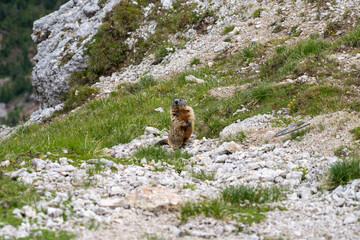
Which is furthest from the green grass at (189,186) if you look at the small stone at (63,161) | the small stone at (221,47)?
the small stone at (221,47)

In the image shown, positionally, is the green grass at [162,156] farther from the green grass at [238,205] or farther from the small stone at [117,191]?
the green grass at [238,205]

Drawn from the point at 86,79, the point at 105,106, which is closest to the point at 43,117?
the point at 86,79

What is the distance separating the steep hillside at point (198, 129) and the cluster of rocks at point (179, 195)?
0.02 meters

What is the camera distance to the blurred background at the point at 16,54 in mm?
82875

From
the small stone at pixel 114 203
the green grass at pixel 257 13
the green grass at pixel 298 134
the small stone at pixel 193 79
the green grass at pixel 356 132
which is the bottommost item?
the small stone at pixel 193 79

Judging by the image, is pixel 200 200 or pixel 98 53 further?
pixel 98 53

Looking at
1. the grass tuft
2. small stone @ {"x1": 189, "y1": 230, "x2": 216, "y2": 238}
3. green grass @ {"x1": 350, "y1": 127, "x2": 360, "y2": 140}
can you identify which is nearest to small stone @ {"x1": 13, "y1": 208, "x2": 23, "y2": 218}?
small stone @ {"x1": 189, "y1": 230, "x2": 216, "y2": 238}

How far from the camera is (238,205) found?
5.60 m

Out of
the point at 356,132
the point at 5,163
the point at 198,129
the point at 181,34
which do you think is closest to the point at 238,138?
the point at 198,129

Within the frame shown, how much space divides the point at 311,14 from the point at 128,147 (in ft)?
32.0

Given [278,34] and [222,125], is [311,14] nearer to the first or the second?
[278,34]

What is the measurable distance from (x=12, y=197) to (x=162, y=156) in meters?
3.53

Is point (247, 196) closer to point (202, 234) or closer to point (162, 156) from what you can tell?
point (202, 234)

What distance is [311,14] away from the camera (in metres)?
15.2
